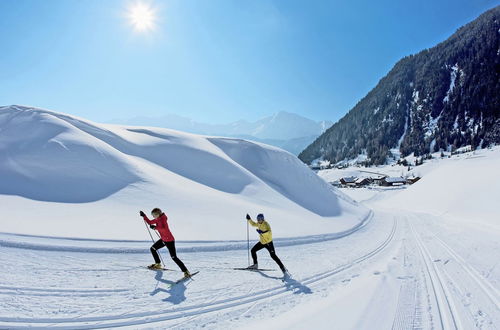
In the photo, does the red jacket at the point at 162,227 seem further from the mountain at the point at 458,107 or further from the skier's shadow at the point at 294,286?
the mountain at the point at 458,107

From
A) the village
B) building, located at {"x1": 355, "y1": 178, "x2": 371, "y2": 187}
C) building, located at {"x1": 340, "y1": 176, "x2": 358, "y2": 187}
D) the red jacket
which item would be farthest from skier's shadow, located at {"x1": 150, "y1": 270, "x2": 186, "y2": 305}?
building, located at {"x1": 340, "y1": 176, "x2": 358, "y2": 187}

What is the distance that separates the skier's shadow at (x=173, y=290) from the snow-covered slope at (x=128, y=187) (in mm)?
3566

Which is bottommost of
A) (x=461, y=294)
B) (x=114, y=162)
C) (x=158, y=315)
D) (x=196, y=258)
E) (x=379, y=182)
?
(x=461, y=294)

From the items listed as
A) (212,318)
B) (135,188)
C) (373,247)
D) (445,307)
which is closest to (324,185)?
(373,247)

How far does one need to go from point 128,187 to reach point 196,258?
733 centimetres

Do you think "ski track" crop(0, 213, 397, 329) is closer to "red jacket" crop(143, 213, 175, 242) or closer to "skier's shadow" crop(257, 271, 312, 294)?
"skier's shadow" crop(257, 271, 312, 294)

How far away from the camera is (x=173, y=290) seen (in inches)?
257

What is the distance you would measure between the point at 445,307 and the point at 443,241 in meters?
11.4

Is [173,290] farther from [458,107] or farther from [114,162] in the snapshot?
[458,107]

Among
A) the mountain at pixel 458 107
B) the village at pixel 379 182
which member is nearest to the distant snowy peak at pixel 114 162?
the village at pixel 379 182

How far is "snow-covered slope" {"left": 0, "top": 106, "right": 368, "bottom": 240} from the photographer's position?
10.9m

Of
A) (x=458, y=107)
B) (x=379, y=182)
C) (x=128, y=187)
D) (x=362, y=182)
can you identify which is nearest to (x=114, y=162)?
(x=128, y=187)

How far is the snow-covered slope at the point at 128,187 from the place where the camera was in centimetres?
1089

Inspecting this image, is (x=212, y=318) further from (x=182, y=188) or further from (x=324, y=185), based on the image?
(x=324, y=185)
